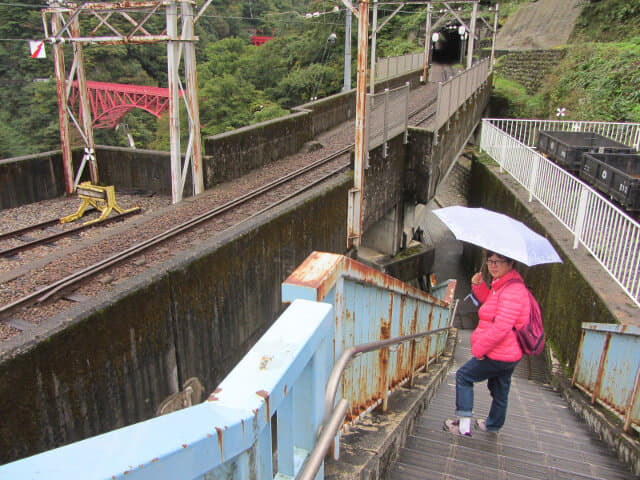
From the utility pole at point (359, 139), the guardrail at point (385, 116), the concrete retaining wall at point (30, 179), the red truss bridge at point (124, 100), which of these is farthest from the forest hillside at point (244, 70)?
the concrete retaining wall at point (30, 179)

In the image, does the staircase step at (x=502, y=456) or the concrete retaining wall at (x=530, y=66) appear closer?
the staircase step at (x=502, y=456)

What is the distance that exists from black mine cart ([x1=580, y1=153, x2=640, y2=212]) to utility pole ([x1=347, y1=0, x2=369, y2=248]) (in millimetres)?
5448

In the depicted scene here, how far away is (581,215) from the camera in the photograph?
8180 millimetres

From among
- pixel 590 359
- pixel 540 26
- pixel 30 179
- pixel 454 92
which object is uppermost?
pixel 540 26

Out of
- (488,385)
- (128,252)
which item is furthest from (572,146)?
(128,252)

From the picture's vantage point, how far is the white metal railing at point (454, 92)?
476 inches

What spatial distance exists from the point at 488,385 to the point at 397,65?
22820 mm

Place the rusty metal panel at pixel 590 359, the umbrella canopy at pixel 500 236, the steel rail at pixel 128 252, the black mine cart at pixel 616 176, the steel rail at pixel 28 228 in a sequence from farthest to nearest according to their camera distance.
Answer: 1. the steel rail at pixel 28 228
2. the black mine cart at pixel 616 176
3. the steel rail at pixel 128 252
4. the rusty metal panel at pixel 590 359
5. the umbrella canopy at pixel 500 236

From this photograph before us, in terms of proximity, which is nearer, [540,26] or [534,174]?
[534,174]

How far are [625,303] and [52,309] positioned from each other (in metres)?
7.18

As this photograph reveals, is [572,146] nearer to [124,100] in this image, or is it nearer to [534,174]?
[534,174]

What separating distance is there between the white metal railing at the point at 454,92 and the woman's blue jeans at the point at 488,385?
879 centimetres

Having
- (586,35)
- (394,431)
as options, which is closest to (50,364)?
(394,431)

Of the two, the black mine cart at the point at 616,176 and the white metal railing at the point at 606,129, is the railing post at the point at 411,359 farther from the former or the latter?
the white metal railing at the point at 606,129
